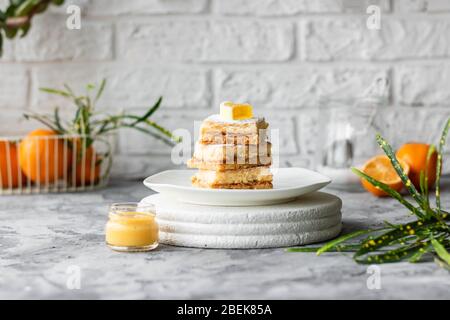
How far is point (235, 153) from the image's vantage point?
4.42ft

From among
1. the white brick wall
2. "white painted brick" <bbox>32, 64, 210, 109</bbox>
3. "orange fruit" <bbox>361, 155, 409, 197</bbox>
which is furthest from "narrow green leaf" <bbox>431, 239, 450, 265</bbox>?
"white painted brick" <bbox>32, 64, 210, 109</bbox>

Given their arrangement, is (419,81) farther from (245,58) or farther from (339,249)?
(339,249)

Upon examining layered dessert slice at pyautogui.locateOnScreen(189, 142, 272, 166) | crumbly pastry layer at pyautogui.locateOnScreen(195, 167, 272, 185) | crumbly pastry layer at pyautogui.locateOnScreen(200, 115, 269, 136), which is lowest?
crumbly pastry layer at pyautogui.locateOnScreen(195, 167, 272, 185)

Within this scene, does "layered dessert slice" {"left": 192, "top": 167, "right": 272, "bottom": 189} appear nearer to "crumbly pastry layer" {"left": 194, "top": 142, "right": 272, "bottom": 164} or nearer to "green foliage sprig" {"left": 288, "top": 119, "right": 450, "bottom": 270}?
"crumbly pastry layer" {"left": 194, "top": 142, "right": 272, "bottom": 164}

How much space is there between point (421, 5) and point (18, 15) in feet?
3.83

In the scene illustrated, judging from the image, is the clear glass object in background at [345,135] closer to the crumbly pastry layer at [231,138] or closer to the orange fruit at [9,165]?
the crumbly pastry layer at [231,138]

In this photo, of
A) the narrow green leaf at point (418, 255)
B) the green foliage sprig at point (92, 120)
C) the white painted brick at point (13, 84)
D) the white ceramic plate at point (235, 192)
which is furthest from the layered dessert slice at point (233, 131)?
the white painted brick at point (13, 84)

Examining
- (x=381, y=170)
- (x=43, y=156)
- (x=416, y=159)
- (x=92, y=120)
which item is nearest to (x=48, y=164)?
(x=43, y=156)

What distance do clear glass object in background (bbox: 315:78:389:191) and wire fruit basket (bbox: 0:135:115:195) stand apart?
0.63 metres

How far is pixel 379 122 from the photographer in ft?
6.74

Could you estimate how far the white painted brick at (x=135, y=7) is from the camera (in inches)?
85.2

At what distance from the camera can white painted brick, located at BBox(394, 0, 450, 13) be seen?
2146 millimetres
